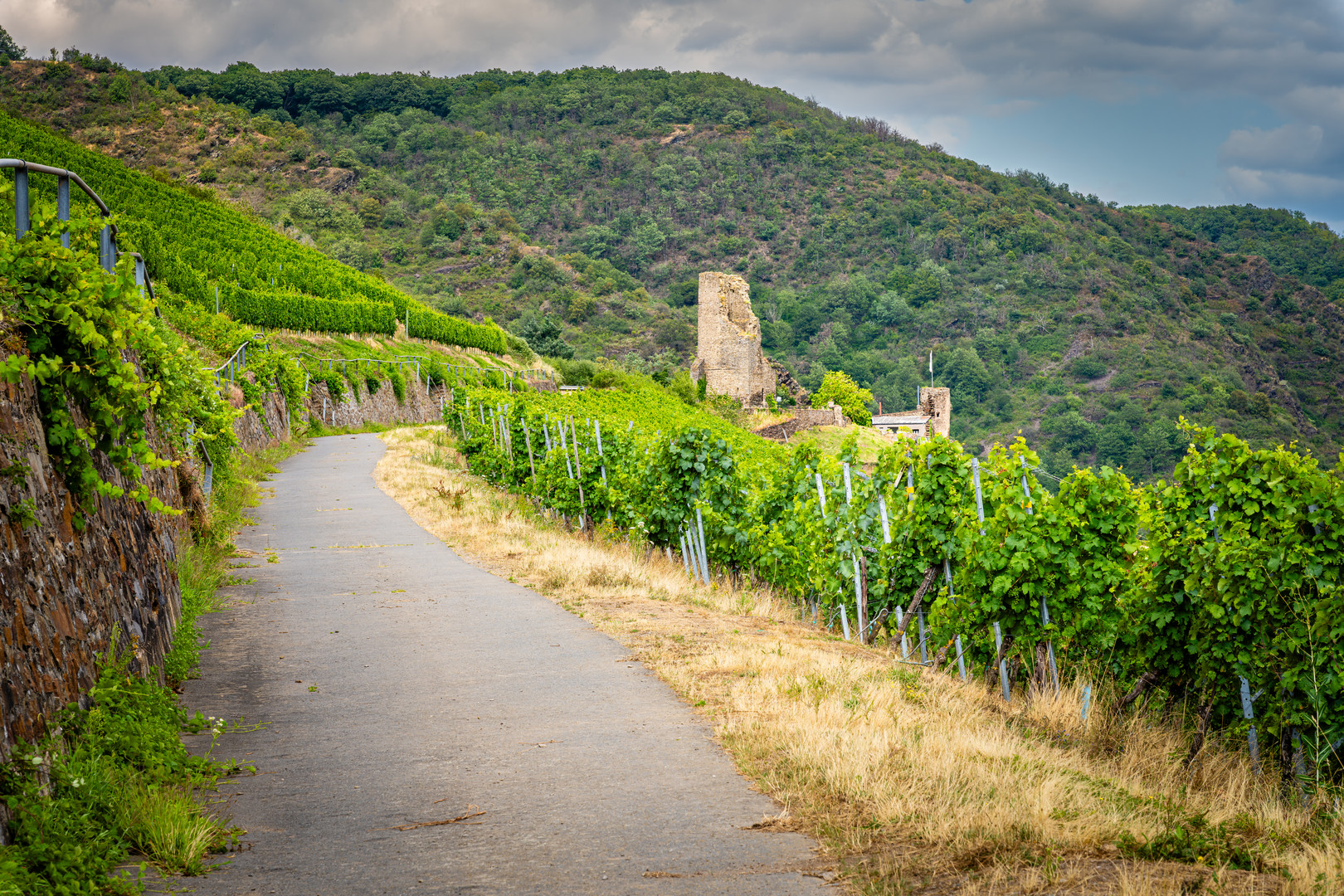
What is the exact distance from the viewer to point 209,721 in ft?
18.9

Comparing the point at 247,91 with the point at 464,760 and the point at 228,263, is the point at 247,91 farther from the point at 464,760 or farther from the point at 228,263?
the point at 464,760

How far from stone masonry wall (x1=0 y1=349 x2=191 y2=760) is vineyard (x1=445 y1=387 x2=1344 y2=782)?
5.62 m

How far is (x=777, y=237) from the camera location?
133875 millimetres

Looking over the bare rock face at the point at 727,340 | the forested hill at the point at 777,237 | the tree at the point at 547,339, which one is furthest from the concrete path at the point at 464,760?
the forested hill at the point at 777,237

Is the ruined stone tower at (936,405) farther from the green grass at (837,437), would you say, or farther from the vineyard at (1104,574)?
the vineyard at (1104,574)

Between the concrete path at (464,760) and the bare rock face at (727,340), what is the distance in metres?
57.8

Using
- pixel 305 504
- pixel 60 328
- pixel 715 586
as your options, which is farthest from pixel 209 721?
pixel 305 504

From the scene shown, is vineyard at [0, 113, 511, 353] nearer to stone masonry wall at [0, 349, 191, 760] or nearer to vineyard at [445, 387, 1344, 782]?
vineyard at [445, 387, 1344, 782]

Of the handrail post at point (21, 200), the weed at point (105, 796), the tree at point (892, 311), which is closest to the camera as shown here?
the weed at point (105, 796)

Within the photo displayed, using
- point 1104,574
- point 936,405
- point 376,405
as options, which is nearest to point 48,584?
point 1104,574

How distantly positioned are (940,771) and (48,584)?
13.3 ft

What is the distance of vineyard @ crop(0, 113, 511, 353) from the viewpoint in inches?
1437

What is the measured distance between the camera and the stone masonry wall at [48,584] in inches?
149

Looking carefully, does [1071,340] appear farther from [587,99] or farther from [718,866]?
[718,866]
